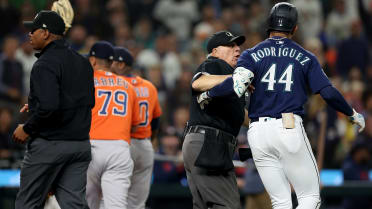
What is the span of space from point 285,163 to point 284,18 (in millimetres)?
1262

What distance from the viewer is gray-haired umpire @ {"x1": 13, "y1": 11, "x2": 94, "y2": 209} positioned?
6.72 m

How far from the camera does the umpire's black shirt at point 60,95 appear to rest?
21.9 ft

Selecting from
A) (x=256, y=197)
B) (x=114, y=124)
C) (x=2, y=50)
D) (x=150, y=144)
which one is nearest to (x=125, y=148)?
(x=114, y=124)

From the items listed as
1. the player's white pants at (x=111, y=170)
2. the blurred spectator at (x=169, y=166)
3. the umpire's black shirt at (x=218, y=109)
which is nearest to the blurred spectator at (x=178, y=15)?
the blurred spectator at (x=169, y=166)

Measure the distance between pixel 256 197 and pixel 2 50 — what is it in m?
6.26

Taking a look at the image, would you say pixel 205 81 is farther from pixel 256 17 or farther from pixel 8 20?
pixel 256 17

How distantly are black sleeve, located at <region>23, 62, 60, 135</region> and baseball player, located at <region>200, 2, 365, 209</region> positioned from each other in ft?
4.82

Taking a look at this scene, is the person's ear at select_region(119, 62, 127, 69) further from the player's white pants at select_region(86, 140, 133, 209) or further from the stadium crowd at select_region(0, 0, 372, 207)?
the stadium crowd at select_region(0, 0, 372, 207)

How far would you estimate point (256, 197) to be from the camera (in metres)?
10.0

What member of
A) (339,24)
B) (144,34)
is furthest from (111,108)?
(339,24)

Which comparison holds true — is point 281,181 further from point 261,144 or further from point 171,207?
point 171,207

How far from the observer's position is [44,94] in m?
6.66

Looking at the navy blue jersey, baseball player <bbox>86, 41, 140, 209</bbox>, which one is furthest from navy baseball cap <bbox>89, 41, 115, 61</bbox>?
the navy blue jersey

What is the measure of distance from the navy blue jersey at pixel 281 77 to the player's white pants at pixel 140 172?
248 cm
